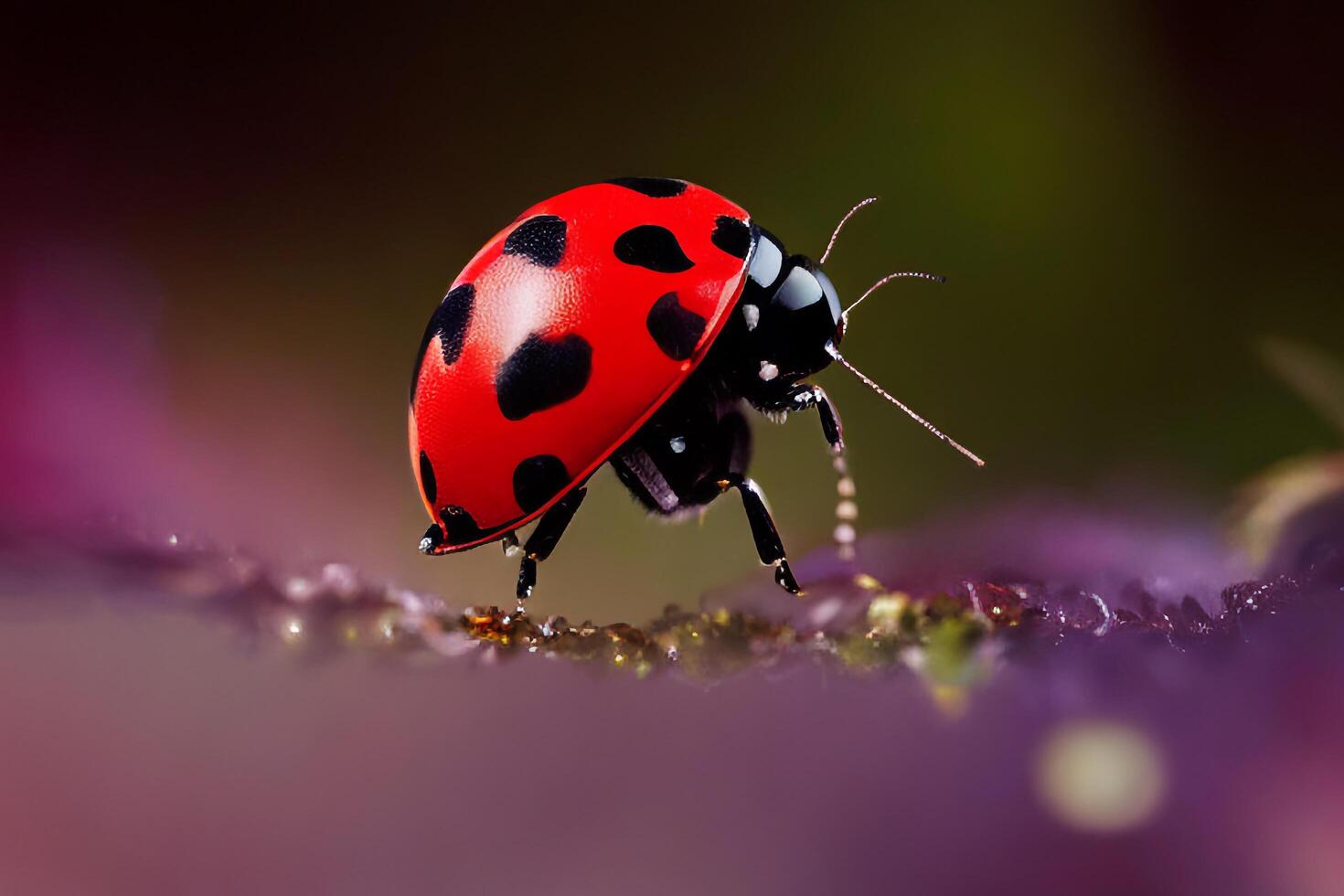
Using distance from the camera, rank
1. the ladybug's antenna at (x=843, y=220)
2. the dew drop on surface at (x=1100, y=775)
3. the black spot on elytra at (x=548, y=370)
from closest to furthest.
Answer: the dew drop on surface at (x=1100, y=775), the black spot on elytra at (x=548, y=370), the ladybug's antenna at (x=843, y=220)

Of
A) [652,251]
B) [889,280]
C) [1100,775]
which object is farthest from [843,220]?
[1100,775]

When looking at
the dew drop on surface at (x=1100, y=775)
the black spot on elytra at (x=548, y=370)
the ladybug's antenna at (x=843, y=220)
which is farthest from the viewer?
the ladybug's antenna at (x=843, y=220)

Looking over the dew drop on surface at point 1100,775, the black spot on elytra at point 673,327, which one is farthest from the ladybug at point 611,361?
the dew drop on surface at point 1100,775

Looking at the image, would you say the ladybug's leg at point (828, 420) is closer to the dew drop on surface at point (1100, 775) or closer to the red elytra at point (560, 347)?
the red elytra at point (560, 347)

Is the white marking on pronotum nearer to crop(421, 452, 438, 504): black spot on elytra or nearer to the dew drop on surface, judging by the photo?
crop(421, 452, 438, 504): black spot on elytra

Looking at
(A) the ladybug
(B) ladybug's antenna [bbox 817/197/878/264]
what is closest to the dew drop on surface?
(A) the ladybug

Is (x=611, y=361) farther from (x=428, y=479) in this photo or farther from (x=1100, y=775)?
(x=1100, y=775)
